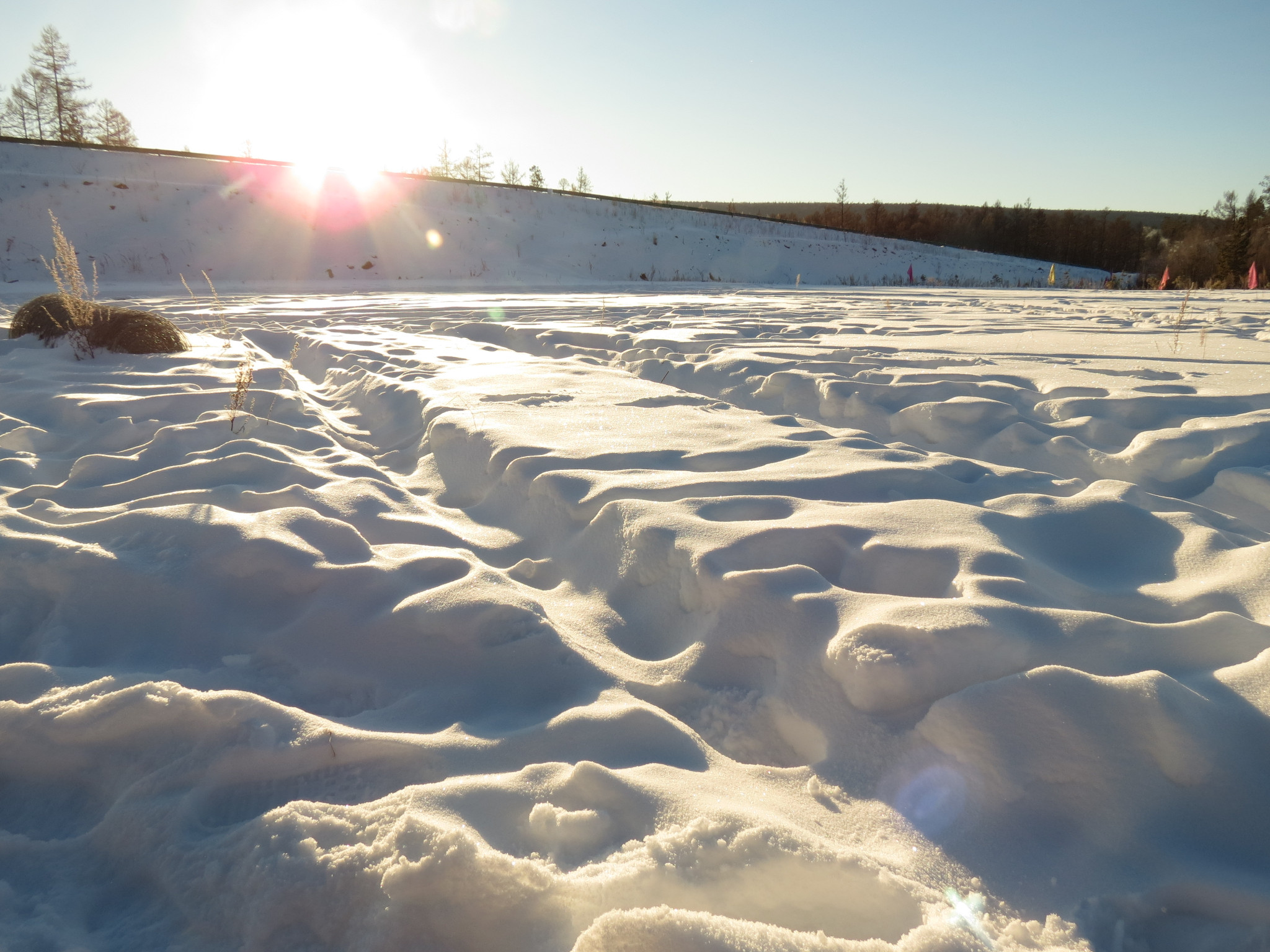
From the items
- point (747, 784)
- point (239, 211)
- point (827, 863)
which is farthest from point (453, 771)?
point (239, 211)

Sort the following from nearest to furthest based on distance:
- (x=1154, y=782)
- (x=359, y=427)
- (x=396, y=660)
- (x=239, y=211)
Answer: (x=1154, y=782), (x=396, y=660), (x=359, y=427), (x=239, y=211)

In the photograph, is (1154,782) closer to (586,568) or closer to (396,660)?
(586,568)

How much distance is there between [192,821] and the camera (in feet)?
3.32

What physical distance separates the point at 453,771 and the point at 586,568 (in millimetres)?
788

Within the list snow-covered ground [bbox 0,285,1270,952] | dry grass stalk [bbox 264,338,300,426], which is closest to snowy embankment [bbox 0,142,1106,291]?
dry grass stalk [bbox 264,338,300,426]

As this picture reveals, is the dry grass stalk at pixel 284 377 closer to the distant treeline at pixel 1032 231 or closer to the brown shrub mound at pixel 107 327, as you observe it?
the brown shrub mound at pixel 107 327

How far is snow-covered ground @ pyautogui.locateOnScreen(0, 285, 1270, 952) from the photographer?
90 centimetres

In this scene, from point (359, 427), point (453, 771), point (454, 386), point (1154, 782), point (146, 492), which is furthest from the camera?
point (454, 386)

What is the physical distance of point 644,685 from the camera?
1381mm

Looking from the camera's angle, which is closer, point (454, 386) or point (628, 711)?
point (628, 711)

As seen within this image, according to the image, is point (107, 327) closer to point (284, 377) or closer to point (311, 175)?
point (284, 377)

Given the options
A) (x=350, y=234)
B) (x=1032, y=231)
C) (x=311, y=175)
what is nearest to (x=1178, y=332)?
(x=350, y=234)

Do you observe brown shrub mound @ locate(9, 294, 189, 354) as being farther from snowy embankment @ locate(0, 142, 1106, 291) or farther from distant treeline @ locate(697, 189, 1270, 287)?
distant treeline @ locate(697, 189, 1270, 287)

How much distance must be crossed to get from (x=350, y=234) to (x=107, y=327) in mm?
16216
